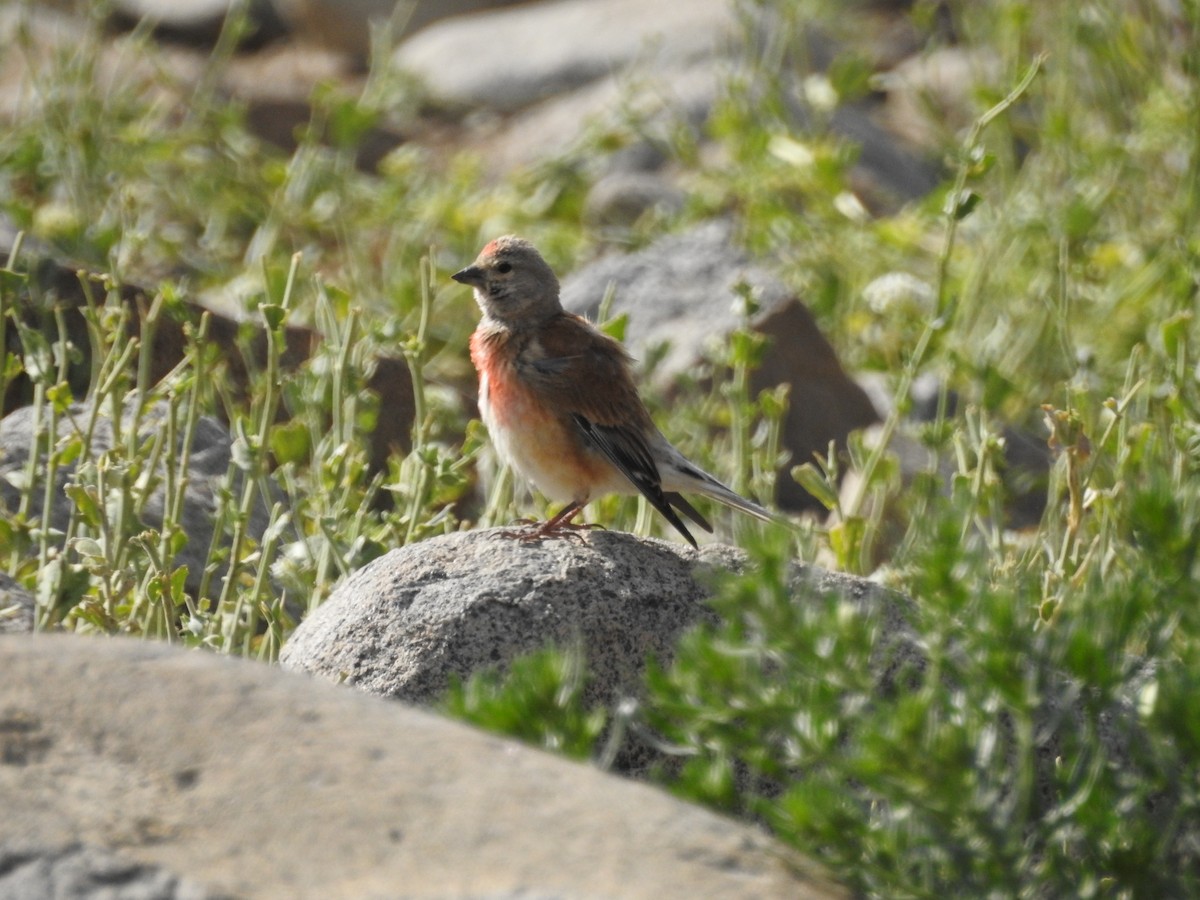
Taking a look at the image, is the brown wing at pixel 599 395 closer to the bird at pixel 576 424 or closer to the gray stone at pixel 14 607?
A: the bird at pixel 576 424

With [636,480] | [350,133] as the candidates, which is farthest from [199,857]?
[350,133]

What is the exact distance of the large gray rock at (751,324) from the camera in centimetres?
669

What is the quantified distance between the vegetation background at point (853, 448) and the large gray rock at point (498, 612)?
0.14 meters

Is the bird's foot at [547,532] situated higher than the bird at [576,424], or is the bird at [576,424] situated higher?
the bird at [576,424]

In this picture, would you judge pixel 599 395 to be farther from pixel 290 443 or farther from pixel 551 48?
pixel 551 48

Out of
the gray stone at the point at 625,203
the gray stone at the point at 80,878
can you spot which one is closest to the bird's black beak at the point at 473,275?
the gray stone at the point at 80,878

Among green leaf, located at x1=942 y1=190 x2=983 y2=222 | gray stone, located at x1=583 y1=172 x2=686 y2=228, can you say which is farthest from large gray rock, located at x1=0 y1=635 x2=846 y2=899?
gray stone, located at x1=583 y1=172 x2=686 y2=228

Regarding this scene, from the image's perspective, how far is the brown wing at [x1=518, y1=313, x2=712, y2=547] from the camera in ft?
15.0

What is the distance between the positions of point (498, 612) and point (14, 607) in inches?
40.2

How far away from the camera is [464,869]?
226cm

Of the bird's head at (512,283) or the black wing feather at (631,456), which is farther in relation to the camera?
the bird's head at (512,283)

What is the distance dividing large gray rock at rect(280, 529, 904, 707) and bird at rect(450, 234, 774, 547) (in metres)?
0.63

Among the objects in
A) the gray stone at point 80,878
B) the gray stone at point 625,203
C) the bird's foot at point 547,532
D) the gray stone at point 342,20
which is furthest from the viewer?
the gray stone at point 342,20

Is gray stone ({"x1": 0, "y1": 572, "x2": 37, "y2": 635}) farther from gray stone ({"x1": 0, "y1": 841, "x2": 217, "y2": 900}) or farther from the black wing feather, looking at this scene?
the black wing feather
